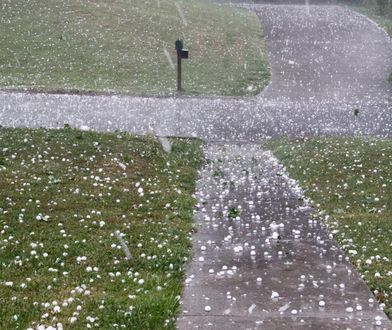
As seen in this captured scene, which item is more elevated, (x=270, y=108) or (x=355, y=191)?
(x=355, y=191)

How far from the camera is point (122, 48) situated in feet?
88.5

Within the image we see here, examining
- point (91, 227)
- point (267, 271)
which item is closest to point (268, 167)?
point (91, 227)

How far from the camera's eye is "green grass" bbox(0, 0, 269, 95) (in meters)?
21.8

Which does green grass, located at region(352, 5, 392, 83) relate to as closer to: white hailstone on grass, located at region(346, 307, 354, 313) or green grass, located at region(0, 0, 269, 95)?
green grass, located at region(0, 0, 269, 95)

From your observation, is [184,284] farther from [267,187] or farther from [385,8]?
[385,8]

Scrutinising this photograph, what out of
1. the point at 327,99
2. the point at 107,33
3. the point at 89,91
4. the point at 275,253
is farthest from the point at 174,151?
the point at 107,33

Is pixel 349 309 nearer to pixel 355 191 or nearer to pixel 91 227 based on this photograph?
pixel 91 227

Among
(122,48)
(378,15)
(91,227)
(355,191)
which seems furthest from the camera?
(378,15)

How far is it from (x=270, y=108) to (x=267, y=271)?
12.1 metres

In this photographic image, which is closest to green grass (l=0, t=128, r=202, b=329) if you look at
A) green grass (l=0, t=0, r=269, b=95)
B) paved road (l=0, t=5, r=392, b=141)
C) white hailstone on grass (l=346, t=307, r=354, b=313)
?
white hailstone on grass (l=346, t=307, r=354, b=313)

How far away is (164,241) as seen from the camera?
7.57m

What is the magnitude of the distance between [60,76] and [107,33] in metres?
7.28

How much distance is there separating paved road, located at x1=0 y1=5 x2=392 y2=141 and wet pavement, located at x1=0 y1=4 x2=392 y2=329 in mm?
39

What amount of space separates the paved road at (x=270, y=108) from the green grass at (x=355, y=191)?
1.98 meters
